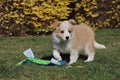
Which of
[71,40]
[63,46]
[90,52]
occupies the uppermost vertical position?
[71,40]

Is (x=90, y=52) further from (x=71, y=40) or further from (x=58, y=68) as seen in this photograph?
(x=58, y=68)

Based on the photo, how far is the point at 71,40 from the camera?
7668 mm

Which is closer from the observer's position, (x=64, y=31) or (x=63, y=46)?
(x=64, y=31)

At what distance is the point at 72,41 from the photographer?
25.3 feet

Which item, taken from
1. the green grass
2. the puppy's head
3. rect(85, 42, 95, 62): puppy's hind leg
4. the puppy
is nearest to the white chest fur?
the puppy

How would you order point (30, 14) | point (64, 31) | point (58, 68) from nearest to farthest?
point (58, 68)
point (64, 31)
point (30, 14)

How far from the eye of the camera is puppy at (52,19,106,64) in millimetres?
7426

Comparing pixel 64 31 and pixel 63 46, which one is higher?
pixel 64 31

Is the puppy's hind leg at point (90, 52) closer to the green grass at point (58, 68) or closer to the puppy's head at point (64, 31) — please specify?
the green grass at point (58, 68)

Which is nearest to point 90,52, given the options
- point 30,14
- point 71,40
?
point 71,40

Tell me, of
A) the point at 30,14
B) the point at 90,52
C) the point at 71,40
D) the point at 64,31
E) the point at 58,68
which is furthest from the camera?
the point at 30,14


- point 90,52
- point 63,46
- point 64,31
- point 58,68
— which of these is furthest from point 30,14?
A: point 58,68

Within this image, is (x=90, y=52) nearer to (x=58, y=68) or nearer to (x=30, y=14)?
(x=58, y=68)

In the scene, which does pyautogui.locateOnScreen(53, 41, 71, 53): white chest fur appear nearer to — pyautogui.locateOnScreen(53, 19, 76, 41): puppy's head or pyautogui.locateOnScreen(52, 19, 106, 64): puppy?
pyautogui.locateOnScreen(52, 19, 106, 64): puppy
